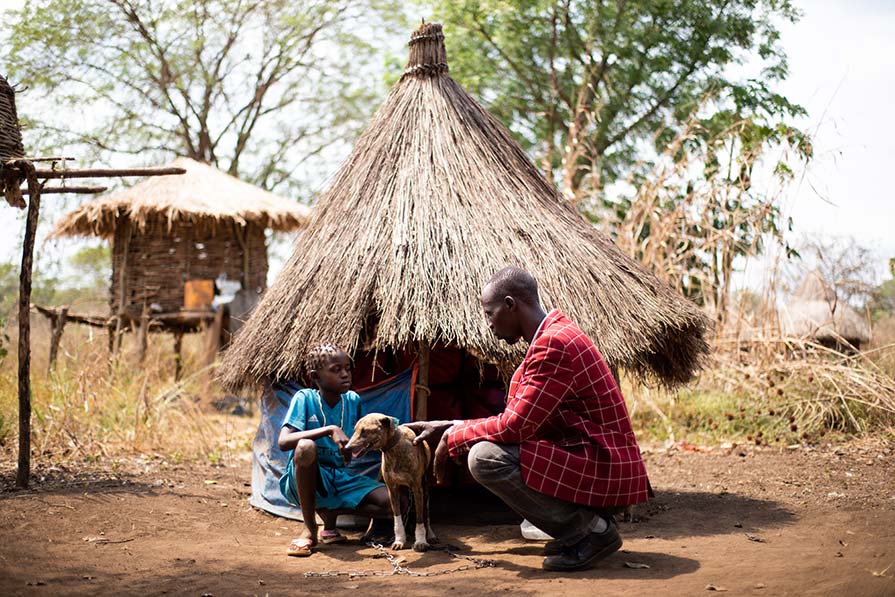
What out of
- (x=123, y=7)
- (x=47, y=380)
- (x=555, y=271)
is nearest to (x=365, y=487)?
(x=555, y=271)

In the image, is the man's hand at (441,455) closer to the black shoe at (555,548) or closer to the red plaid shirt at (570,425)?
the red plaid shirt at (570,425)

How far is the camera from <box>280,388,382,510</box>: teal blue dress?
4520mm

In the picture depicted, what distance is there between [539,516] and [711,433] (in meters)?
4.77

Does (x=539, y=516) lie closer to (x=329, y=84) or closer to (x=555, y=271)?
(x=555, y=271)

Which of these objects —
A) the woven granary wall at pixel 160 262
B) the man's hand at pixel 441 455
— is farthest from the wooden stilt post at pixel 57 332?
the man's hand at pixel 441 455

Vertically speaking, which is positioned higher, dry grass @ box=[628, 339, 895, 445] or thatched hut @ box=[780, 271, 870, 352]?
thatched hut @ box=[780, 271, 870, 352]

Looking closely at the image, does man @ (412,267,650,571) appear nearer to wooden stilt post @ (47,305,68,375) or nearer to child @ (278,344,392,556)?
child @ (278,344,392,556)

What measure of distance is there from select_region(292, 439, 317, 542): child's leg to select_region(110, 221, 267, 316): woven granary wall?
905 centimetres

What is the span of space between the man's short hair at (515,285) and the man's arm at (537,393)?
270 mm

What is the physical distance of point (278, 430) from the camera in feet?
17.6

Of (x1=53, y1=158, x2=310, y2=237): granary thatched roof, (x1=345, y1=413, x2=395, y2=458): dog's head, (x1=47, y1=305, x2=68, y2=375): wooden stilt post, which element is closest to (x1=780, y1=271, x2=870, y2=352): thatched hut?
(x1=345, y1=413, x2=395, y2=458): dog's head

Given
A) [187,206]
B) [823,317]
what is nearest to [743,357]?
[823,317]

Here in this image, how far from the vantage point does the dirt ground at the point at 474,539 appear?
353 centimetres

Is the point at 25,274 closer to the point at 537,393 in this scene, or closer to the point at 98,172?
the point at 98,172
